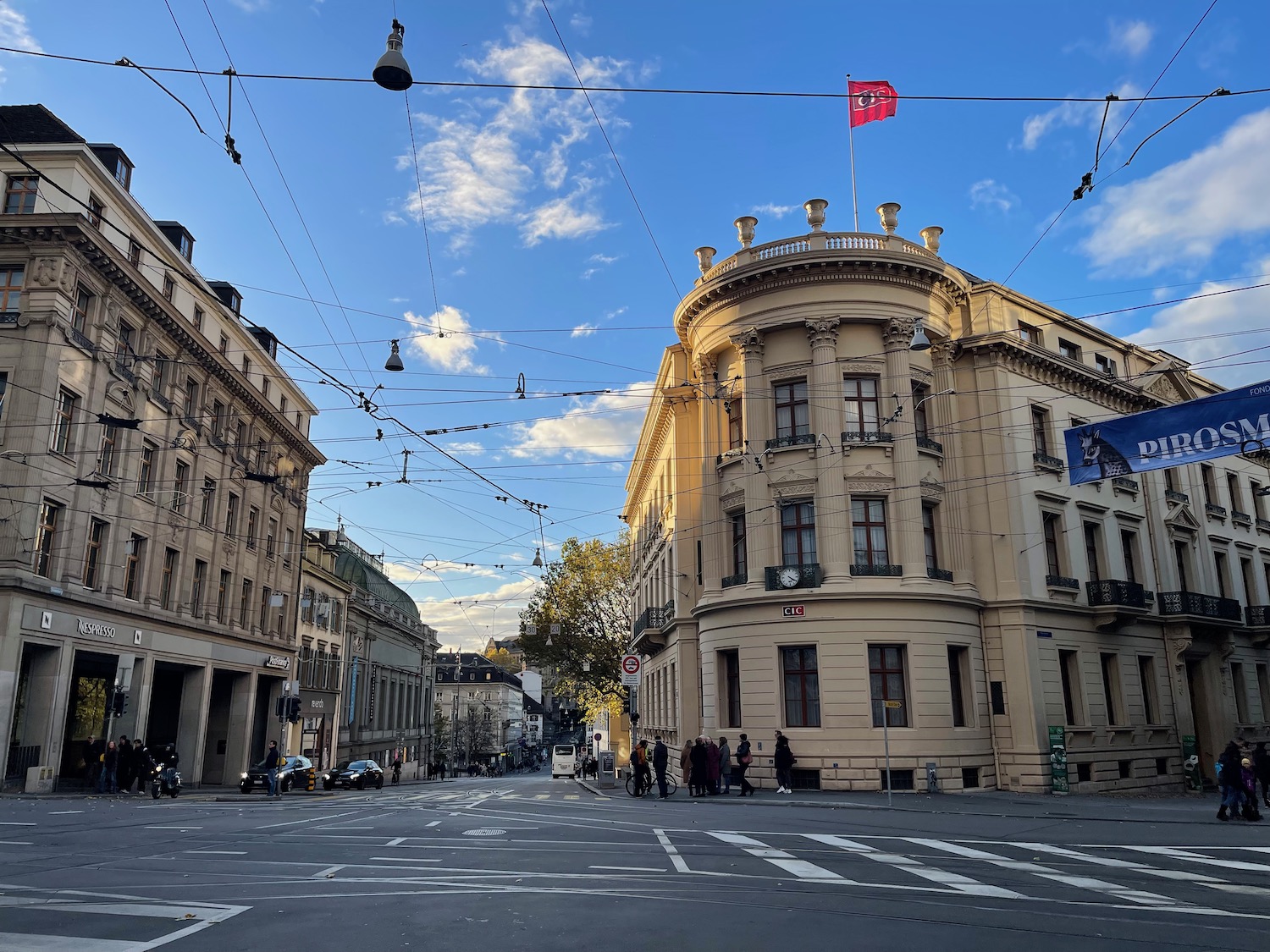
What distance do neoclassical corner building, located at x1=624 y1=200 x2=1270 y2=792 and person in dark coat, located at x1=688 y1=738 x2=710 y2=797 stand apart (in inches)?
83.3

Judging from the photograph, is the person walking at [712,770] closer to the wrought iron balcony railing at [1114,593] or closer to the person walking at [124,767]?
the wrought iron balcony railing at [1114,593]

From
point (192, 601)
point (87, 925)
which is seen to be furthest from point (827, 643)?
point (192, 601)

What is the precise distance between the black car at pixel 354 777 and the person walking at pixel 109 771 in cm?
1183

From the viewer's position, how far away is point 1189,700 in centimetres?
3647

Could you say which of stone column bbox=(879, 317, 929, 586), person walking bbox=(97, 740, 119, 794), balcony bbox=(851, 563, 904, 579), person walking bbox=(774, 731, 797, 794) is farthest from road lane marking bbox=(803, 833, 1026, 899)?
person walking bbox=(97, 740, 119, 794)

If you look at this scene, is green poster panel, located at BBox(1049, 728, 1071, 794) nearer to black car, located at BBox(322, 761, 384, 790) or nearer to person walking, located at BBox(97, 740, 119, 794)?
black car, located at BBox(322, 761, 384, 790)

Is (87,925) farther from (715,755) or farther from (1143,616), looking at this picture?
(1143,616)

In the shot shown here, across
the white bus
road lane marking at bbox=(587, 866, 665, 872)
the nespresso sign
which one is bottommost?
the white bus

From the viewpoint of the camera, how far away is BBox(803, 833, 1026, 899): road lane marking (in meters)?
9.73

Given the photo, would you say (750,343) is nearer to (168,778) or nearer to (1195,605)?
(1195,605)

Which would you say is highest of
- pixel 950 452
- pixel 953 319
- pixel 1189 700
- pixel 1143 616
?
pixel 953 319

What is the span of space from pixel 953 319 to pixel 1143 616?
1326cm

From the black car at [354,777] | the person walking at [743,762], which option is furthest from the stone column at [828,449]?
the black car at [354,777]

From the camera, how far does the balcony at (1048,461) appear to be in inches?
1302
